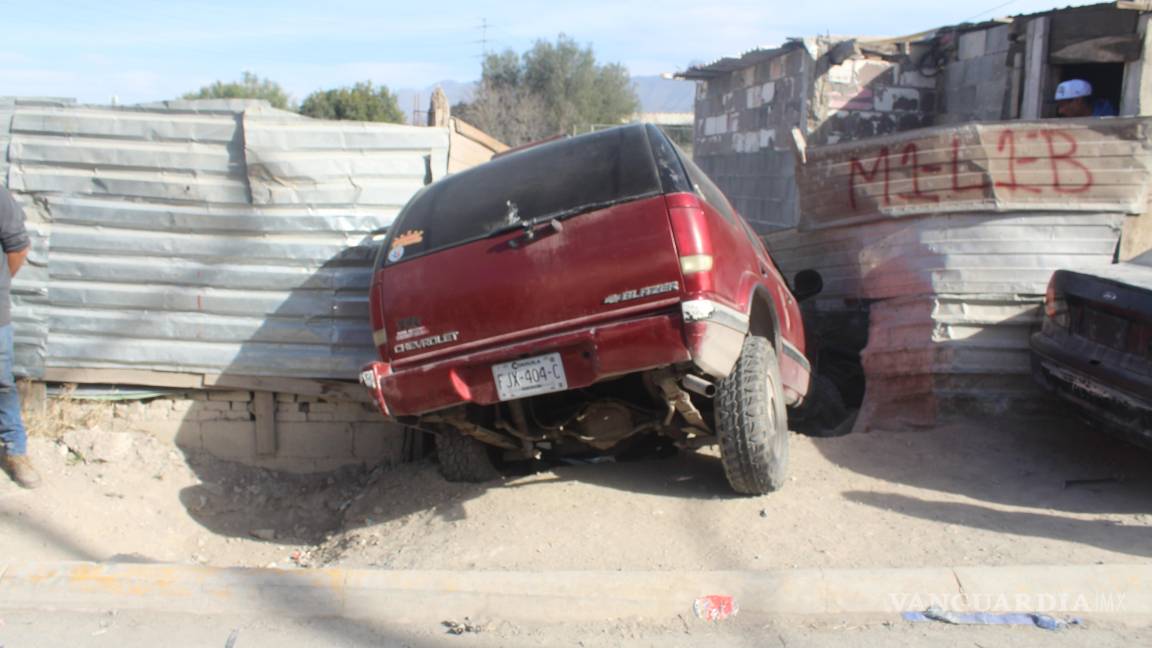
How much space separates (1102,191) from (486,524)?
4.62 meters

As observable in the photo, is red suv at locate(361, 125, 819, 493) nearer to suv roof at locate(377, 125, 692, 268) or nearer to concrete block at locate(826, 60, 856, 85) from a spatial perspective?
suv roof at locate(377, 125, 692, 268)

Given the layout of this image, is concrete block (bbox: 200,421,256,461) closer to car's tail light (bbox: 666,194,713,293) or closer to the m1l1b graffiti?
car's tail light (bbox: 666,194,713,293)

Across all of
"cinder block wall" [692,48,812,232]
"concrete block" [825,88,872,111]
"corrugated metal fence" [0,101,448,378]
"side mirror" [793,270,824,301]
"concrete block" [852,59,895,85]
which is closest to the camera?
"corrugated metal fence" [0,101,448,378]

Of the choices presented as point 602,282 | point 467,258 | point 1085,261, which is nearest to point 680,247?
point 602,282

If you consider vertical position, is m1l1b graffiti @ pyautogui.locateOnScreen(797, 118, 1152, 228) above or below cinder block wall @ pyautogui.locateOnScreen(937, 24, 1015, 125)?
below

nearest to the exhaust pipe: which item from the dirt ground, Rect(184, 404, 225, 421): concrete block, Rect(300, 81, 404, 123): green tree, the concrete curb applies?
the dirt ground

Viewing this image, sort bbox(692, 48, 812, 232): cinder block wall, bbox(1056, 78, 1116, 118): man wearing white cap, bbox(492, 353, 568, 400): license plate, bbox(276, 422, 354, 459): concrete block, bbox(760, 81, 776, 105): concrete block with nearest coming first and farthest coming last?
bbox(492, 353, 568, 400): license plate
bbox(276, 422, 354, 459): concrete block
bbox(1056, 78, 1116, 118): man wearing white cap
bbox(692, 48, 812, 232): cinder block wall
bbox(760, 81, 776, 105): concrete block

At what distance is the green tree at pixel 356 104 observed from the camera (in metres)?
34.7

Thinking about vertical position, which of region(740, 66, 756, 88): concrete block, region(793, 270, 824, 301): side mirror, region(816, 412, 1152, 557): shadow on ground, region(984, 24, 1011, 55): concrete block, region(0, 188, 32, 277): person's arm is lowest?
region(816, 412, 1152, 557): shadow on ground

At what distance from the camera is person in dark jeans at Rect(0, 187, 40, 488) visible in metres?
5.44

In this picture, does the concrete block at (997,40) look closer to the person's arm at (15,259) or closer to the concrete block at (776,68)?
the concrete block at (776,68)

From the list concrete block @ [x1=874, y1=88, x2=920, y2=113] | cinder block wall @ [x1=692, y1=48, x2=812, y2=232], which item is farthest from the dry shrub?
concrete block @ [x1=874, y1=88, x2=920, y2=113]

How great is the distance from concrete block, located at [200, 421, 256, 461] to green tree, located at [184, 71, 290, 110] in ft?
120

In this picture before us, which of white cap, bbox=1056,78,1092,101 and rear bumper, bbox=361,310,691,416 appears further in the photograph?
white cap, bbox=1056,78,1092,101
